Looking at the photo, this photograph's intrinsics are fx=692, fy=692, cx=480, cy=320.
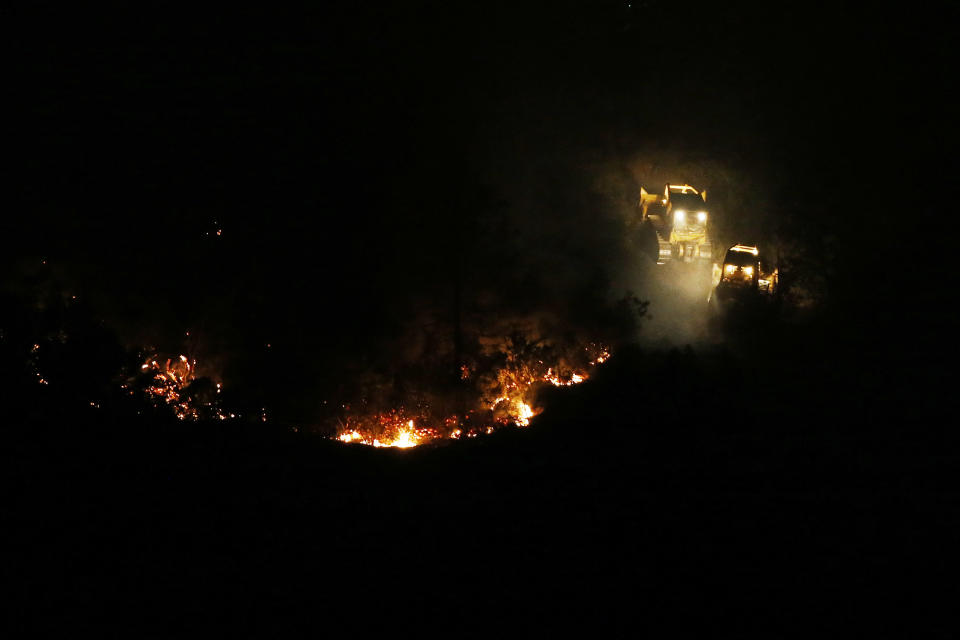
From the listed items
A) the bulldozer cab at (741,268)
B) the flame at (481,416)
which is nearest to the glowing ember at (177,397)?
the flame at (481,416)

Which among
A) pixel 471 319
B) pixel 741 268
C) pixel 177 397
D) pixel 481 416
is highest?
pixel 741 268

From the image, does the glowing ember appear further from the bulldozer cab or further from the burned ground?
the bulldozer cab

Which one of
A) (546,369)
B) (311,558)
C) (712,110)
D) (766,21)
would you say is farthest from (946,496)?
(766,21)

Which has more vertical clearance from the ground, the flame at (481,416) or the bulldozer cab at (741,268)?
the bulldozer cab at (741,268)

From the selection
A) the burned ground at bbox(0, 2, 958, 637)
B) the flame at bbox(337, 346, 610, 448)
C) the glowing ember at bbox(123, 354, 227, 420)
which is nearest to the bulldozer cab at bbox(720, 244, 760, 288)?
the burned ground at bbox(0, 2, 958, 637)

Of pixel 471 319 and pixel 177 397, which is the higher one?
pixel 471 319

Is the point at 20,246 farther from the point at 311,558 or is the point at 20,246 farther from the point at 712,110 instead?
the point at 712,110

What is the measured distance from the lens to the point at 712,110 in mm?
20016

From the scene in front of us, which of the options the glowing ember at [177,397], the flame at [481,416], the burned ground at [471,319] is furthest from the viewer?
the flame at [481,416]

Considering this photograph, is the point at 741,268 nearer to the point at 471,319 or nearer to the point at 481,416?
the point at 471,319

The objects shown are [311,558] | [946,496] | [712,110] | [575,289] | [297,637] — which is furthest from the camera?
[712,110]

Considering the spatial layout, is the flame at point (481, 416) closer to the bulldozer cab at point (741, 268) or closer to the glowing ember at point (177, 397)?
the glowing ember at point (177, 397)

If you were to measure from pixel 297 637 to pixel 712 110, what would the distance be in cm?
1942

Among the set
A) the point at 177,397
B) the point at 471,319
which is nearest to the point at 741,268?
the point at 471,319
